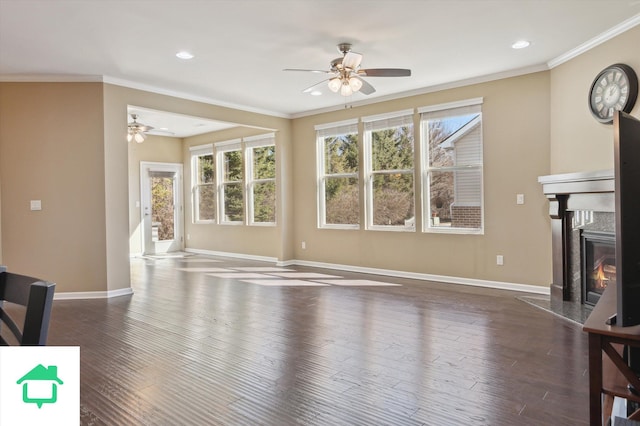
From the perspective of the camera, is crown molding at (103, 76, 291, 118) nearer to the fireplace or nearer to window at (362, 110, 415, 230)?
window at (362, 110, 415, 230)

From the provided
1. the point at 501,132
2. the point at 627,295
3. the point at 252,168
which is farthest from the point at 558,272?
the point at 252,168

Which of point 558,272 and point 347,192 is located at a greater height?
point 347,192

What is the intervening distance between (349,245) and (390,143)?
1858 millimetres

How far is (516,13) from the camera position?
3.53m

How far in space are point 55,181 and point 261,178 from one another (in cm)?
385

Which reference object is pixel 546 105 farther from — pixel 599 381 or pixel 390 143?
pixel 599 381

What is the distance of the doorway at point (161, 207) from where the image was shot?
30.5ft

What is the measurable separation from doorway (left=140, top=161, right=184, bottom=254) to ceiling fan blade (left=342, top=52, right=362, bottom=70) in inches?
269

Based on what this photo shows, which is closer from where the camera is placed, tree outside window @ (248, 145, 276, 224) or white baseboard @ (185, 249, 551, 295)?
white baseboard @ (185, 249, 551, 295)

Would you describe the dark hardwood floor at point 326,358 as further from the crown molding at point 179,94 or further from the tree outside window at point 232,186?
the tree outside window at point 232,186

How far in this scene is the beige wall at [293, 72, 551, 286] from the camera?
16.4 ft

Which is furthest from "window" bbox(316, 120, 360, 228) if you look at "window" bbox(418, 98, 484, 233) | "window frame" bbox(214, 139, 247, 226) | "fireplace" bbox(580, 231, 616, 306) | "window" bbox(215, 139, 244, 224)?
"fireplace" bbox(580, 231, 616, 306)

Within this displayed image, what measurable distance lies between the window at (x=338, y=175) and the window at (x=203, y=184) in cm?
313

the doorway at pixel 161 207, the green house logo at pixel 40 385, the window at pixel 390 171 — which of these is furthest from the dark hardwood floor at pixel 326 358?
the doorway at pixel 161 207
